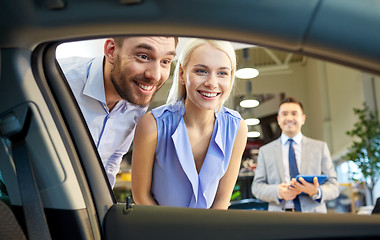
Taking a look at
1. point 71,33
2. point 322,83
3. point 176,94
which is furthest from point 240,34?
point 322,83

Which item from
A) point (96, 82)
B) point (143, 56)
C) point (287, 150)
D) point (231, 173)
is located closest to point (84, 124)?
point (143, 56)

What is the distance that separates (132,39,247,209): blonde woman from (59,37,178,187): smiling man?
89 millimetres

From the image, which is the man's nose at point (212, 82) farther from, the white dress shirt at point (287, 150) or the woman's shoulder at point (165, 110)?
the white dress shirt at point (287, 150)

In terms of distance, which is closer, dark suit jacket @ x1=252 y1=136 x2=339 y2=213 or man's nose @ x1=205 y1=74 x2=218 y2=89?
man's nose @ x1=205 y1=74 x2=218 y2=89

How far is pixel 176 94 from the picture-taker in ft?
4.60

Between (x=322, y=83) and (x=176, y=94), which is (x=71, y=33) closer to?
(x=176, y=94)

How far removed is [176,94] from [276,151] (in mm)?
1368

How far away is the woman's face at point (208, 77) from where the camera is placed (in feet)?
4.28

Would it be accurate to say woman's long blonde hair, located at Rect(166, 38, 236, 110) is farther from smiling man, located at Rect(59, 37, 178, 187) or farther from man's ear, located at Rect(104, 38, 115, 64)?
man's ear, located at Rect(104, 38, 115, 64)

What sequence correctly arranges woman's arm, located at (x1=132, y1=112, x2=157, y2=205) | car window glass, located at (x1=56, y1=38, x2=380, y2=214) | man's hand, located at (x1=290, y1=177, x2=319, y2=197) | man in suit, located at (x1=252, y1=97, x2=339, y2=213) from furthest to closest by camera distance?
1. car window glass, located at (x1=56, y1=38, x2=380, y2=214)
2. man in suit, located at (x1=252, y1=97, x2=339, y2=213)
3. man's hand, located at (x1=290, y1=177, x2=319, y2=197)
4. woman's arm, located at (x1=132, y1=112, x2=157, y2=205)

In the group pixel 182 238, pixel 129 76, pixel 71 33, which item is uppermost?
pixel 129 76

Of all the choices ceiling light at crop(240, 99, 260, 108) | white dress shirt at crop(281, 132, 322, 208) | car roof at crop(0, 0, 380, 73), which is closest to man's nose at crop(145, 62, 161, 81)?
car roof at crop(0, 0, 380, 73)

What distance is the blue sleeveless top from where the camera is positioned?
129 centimetres

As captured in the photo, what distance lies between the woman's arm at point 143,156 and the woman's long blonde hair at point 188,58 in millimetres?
146
